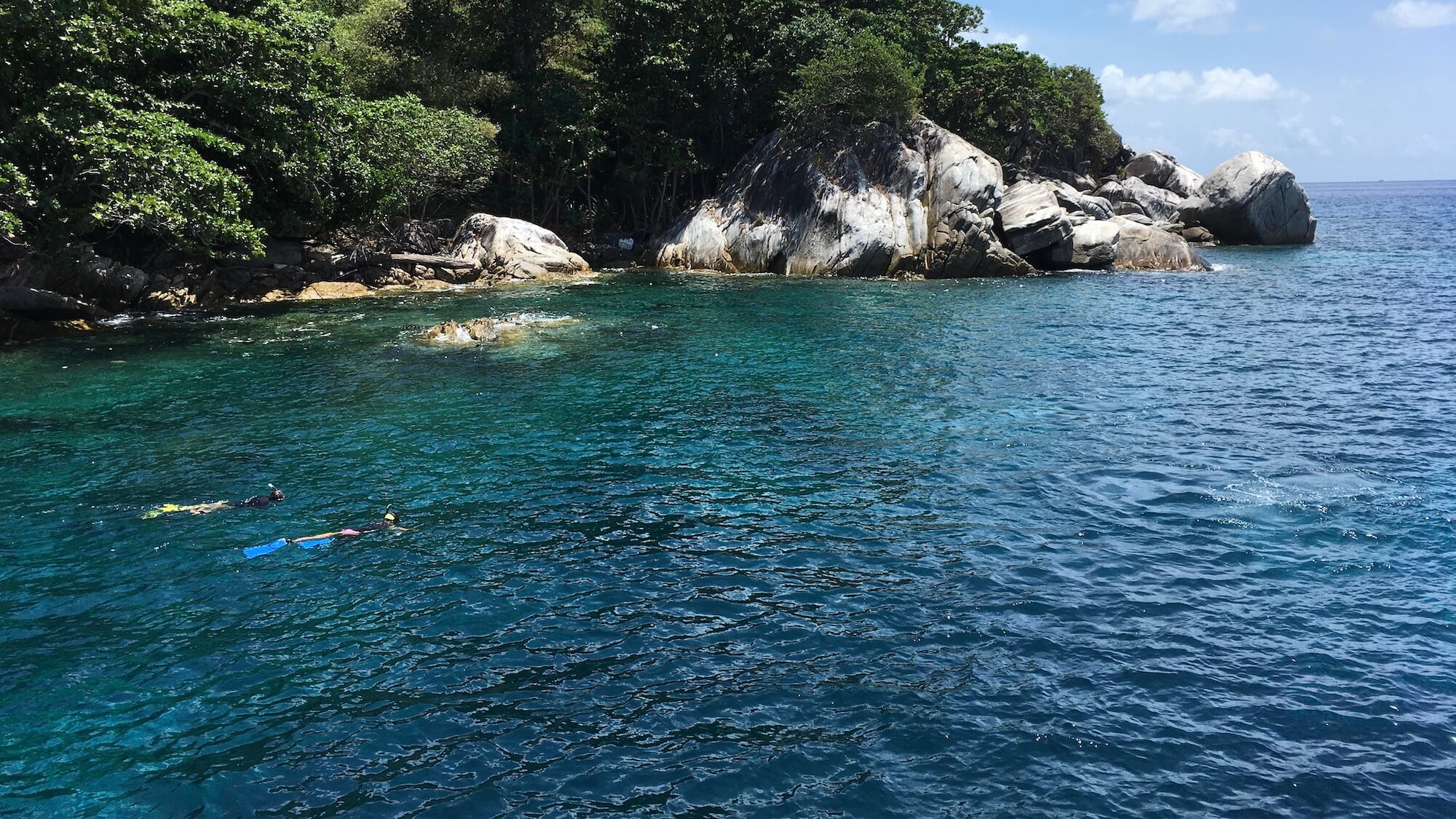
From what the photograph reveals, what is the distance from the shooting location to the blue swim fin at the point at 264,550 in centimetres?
1388

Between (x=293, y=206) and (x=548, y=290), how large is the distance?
36.0ft

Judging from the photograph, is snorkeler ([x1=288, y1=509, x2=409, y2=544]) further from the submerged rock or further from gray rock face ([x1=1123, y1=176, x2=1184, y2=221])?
gray rock face ([x1=1123, y1=176, x2=1184, y2=221])

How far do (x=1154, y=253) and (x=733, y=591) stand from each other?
147 feet

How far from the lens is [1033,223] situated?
156 ft

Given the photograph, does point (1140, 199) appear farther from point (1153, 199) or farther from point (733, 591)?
point (733, 591)

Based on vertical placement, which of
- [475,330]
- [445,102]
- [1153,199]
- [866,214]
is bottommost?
[475,330]

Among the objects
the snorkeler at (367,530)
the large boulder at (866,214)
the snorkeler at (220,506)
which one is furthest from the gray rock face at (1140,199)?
the snorkeler at (220,506)

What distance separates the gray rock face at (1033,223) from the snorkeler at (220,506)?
4116 centimetres

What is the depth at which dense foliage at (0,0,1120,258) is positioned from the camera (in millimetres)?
27656

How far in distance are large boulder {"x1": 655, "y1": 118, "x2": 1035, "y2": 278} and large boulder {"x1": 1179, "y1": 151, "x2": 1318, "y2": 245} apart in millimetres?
23796

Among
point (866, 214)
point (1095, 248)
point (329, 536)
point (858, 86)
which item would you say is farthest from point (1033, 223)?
point (329, 536)

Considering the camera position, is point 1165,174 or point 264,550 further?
point 1165,174

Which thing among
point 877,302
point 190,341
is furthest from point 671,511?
point 877,302

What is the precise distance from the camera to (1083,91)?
69500 mm
